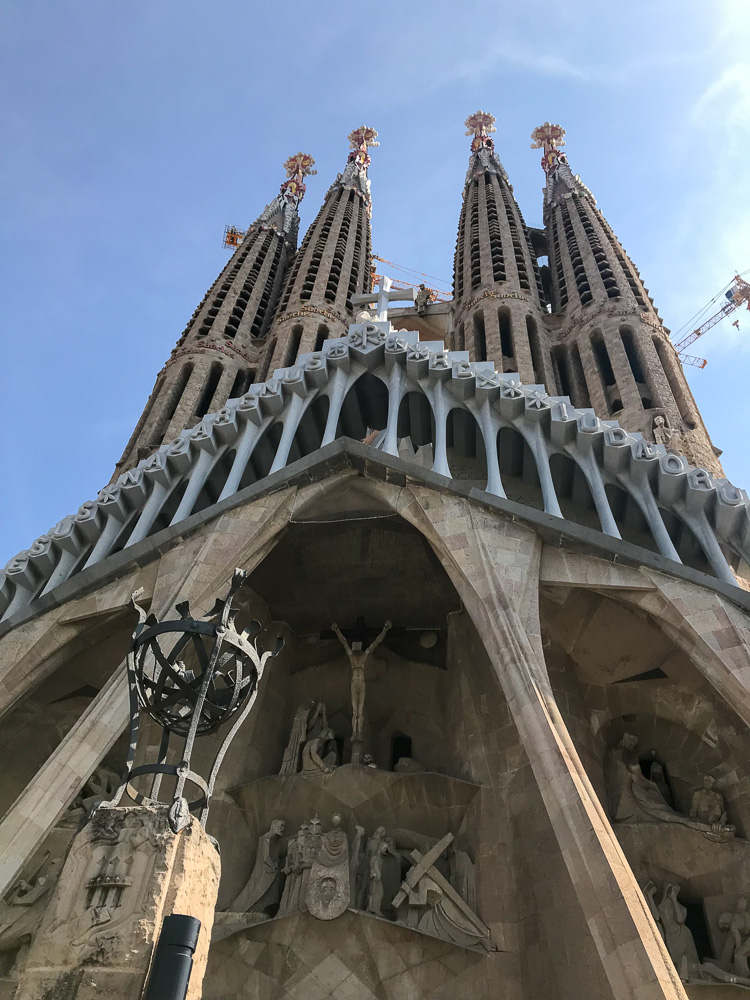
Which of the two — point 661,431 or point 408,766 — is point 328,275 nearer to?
point 661,431

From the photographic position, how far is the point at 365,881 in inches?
358

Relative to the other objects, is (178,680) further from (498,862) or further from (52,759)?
(498,862)

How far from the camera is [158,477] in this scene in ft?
38.0

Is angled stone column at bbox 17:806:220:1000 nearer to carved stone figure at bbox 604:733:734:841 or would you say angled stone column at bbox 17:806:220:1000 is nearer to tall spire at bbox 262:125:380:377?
carved stone figure at bbox 604:733:734:841

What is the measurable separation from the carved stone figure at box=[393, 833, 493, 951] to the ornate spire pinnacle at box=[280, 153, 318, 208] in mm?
29269

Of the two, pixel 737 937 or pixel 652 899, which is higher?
pixel 652 899

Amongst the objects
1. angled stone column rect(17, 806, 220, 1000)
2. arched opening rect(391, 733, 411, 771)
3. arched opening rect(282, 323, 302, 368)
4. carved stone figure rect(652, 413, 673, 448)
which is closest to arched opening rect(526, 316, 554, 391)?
carved stone figure rect(652, 413, 673, 448)

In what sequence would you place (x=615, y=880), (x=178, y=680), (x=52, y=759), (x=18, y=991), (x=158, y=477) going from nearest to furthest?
(x=18, y=991) < (x=178, y=680) < (x=615, y=880) < (x=52, y=759) < (x=158, y=477)

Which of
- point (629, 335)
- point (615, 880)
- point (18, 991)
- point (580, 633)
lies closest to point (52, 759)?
point (18, 991)

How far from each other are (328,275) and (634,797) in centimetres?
1930

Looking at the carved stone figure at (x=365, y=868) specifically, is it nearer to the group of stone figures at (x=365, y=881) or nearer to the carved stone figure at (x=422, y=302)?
the group of stone figures at (x=365, y=881)

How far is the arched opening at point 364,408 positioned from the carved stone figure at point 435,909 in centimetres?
646

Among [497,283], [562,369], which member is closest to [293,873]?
[562,369]

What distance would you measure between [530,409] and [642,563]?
318 cm
